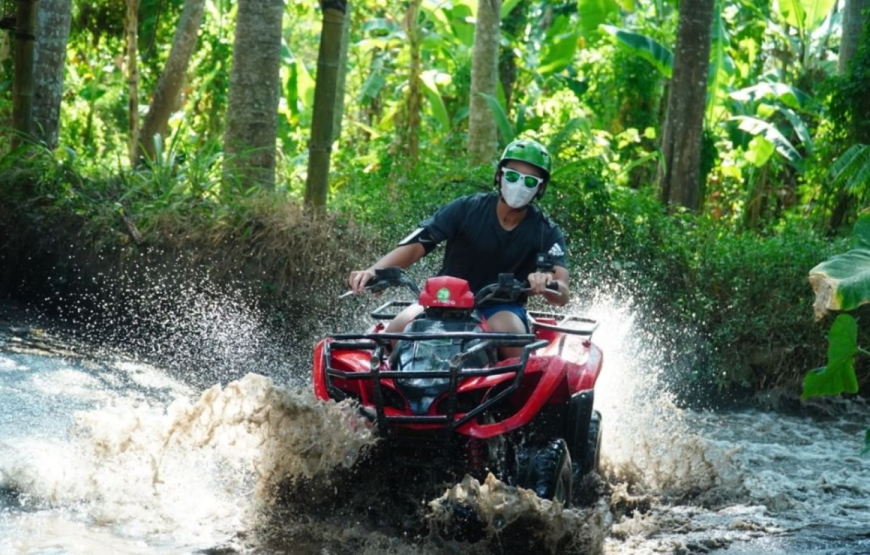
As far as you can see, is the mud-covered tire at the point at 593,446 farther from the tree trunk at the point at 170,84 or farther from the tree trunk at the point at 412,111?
the tree trunk at the point at 170,84

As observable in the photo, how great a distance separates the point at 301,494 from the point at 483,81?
36.8 ft

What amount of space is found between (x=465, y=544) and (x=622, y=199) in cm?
763

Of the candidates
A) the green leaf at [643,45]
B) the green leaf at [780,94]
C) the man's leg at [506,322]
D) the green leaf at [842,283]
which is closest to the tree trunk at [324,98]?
the man's leg at [506,322]

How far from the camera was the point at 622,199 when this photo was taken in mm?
12938

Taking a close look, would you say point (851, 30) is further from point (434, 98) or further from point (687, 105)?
point (434, 98)

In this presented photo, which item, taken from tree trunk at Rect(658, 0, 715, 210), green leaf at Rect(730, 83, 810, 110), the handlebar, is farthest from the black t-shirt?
green leaf at Rect(730, 83, 810, 110)

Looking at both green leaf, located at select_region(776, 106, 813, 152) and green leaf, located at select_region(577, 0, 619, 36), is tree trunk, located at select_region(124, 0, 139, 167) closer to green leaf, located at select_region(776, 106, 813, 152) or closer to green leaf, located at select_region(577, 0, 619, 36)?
green leaf, located at select_region(577, 0, 619, 36)

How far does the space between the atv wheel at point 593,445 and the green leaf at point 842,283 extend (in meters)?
1.49

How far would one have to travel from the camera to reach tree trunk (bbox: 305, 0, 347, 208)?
443 inches

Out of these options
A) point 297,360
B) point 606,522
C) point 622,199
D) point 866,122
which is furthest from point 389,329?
point 866,122

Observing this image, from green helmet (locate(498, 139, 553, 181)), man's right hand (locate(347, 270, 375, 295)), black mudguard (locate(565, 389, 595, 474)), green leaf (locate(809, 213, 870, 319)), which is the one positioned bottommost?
black mudguard (locate(565, 389, 595, 474))

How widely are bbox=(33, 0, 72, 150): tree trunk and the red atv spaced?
8.69 m

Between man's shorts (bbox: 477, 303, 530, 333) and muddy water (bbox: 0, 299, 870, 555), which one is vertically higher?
man's shorts (bbox: 477, 303, 530, 333)

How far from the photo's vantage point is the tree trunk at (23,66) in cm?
1315
